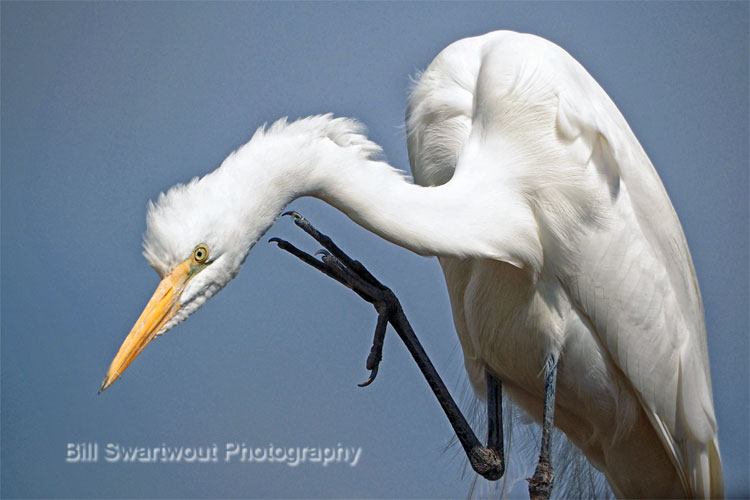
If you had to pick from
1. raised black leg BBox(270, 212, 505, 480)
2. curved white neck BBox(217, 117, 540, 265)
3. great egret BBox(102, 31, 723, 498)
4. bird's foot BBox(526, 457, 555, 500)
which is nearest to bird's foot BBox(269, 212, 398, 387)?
raised black leg BBox(270, 212, 505, 480)

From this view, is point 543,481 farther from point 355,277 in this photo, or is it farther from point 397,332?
point 355,277

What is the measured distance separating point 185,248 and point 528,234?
63cm

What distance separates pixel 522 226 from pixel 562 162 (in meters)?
0.17

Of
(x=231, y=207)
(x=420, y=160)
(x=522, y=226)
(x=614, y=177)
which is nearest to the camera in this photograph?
(x=231, y=207)

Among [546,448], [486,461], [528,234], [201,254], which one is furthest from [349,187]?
[486,461]

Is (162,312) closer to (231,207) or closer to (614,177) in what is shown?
(231,207)

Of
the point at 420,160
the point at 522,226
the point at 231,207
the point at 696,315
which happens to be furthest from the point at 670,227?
the point at 231,207

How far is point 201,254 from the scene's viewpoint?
1.26 m

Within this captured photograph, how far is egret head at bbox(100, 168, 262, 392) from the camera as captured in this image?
48.7 inches

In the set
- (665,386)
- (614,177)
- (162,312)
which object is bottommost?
(665,386)

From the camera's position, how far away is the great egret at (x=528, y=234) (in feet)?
4.23

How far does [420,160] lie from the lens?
1829 millimetres

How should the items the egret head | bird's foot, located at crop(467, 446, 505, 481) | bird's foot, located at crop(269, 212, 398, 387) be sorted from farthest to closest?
bird's foot, located at crop(467, 446, 505, 481), bird's foot, located at crop(269, 212, 398, 387), the egret head

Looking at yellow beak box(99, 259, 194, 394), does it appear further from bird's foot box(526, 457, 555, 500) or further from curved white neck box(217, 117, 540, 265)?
bird's foot box(526, 457, 555, 500)
